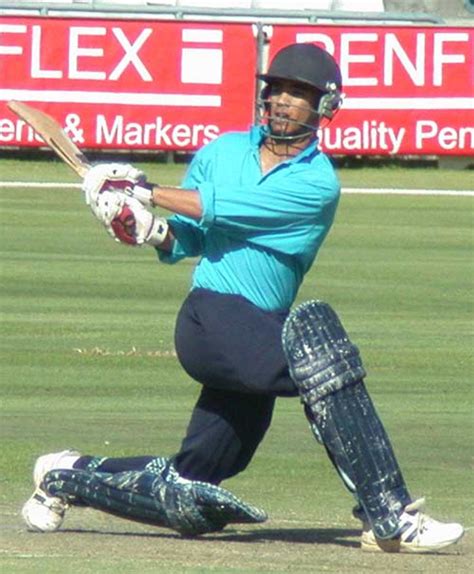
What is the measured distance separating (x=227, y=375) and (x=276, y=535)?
29.7 inches

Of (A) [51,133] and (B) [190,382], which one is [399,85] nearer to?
(B) [190,382]

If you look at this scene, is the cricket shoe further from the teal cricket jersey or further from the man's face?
the man's face

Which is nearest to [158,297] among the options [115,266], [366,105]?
[115,266]

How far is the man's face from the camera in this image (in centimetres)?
664

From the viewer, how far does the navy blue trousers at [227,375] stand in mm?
6434

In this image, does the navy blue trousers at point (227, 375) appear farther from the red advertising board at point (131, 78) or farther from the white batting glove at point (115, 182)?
the red advertising board at point (131, 78)

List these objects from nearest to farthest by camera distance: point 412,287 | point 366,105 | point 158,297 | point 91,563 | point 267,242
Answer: point 91,563 < point 267,242 < point 158,297 < point 412,287 < point 366,105

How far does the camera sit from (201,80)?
2530 cm

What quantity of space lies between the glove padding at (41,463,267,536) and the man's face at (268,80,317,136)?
4.10ft

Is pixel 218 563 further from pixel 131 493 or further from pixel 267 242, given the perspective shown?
pixel 267 242

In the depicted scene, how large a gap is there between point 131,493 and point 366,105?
737 inches

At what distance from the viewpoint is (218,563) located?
621cm

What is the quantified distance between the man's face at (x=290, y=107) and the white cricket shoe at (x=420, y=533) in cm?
134

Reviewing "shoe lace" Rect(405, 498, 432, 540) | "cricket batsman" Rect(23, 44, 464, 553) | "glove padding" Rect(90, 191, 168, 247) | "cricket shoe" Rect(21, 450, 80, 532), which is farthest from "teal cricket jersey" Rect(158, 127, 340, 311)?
"cricket shoe" Rect(21, 450, 80, 532)
